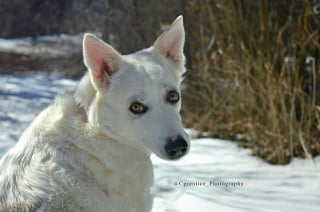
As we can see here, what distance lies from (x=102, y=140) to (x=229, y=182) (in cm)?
251

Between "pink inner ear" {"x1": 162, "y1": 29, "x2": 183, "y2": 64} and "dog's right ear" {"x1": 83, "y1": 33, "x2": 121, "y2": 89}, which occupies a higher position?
"dog's right ear" {"x1": 83, "y1": 33, "x2": 121, "y2": 89}

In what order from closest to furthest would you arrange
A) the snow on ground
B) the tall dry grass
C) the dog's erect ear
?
the dog's erect ear, the snow on ground, the tall dry grass

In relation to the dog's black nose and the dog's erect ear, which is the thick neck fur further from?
the dog's erect ear

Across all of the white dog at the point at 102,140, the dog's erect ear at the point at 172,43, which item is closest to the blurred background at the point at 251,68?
the dog's erect ear at the point at 172,43

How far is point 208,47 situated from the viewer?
7047mm

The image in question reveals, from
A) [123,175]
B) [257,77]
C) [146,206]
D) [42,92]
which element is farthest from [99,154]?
[42,92]

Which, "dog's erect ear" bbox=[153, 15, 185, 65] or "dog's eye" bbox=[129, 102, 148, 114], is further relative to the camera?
"dog's erect ear" bbox=[153, 15, 185, 65]

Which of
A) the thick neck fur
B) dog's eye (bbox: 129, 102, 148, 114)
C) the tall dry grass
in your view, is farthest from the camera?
the tall dry grass

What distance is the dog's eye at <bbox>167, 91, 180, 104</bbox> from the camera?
3113 mm

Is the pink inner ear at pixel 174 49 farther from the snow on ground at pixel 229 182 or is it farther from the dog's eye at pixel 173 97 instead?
the snow on ground at pixel 229 182

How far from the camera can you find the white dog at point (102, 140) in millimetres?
2848

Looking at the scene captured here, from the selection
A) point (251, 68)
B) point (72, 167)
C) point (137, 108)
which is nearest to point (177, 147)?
point (137, 108)

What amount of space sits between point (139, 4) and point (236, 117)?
137 inches

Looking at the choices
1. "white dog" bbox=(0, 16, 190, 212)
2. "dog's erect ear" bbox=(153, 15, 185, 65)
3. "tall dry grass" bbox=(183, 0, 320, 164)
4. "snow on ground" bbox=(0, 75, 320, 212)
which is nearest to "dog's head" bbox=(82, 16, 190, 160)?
"white dog" bbox=(0, 16, 190, 212)
